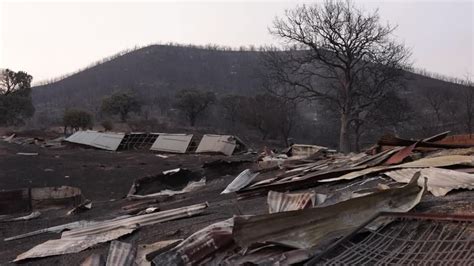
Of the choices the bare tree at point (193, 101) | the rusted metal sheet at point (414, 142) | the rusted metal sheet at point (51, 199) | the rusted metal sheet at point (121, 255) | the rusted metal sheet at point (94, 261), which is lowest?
the rusted metal sheet at point (51, 199)

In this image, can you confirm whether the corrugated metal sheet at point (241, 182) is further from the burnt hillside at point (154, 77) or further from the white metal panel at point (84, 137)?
the burnt hillside at point (154, 77)

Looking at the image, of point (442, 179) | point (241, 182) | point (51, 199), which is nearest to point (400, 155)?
point (442, 179)

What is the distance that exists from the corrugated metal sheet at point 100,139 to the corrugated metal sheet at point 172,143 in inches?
114

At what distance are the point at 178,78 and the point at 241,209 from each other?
90.5m

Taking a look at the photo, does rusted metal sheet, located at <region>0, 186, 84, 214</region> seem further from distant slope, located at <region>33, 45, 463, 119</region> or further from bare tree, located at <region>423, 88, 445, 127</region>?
distant slope, located at <region>33, 45, 463, 119</region>

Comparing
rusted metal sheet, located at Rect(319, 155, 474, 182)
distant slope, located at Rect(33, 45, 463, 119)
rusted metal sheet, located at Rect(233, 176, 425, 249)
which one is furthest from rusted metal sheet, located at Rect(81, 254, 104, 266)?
distant slope, located at Rect(33, 45, 463, 119)

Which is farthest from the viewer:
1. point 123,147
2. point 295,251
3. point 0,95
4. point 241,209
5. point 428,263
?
point 0,95

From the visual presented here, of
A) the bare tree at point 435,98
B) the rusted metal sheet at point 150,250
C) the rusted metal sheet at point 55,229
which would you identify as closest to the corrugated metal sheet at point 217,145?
the rusted metal sheet at point 55,229

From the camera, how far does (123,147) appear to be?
33.7 meters

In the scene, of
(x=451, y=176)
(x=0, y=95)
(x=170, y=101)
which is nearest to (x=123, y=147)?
Result: (x=0, y=95)

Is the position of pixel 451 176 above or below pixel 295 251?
above

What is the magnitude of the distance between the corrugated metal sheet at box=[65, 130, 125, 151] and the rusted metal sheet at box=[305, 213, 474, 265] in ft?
100.0

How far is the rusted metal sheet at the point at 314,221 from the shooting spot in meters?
3.56

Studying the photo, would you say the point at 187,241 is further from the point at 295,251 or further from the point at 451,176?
the point at 451,176
